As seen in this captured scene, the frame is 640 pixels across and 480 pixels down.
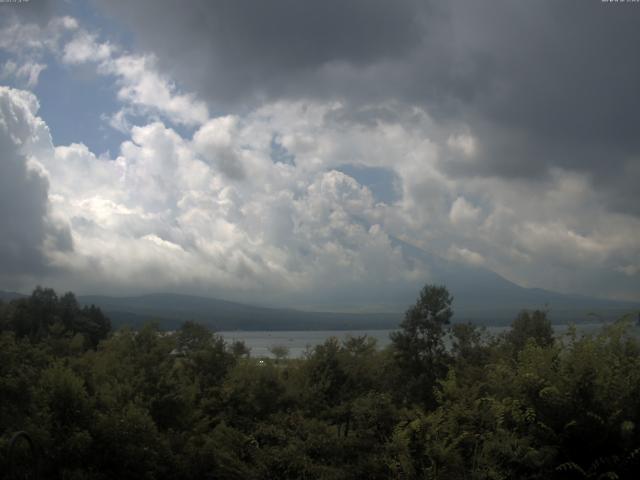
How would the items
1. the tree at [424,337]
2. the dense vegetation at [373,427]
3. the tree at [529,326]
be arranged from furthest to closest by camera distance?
the tree at [529,326]
the tree at [424,337]
the dense vegetation at [373,427]

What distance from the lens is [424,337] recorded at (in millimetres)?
34000

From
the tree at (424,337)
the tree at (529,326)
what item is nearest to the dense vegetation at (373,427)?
the tree at (424,337)

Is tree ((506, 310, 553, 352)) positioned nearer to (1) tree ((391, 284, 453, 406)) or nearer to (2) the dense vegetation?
(1) tree ((391, 284, 453, 406))

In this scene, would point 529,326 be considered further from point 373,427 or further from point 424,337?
point 373,427

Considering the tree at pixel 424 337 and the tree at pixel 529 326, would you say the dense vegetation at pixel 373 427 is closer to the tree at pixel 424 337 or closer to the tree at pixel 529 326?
the tree at pixel 424 337

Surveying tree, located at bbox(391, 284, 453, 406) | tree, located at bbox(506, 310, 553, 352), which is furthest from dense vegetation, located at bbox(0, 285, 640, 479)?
tree, located at bbox(506, 310, 553, 352)

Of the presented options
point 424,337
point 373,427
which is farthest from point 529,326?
point 373,427

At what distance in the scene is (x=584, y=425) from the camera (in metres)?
8.66

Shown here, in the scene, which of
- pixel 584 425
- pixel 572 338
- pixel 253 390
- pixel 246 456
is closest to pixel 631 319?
pixel 572 338

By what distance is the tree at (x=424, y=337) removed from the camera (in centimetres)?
3284

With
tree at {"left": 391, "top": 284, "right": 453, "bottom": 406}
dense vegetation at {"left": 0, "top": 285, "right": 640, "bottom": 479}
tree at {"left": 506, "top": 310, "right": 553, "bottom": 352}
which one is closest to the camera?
dense vegetation at {"left": 0, "top": 285, "right": 640, "bottom": 479}

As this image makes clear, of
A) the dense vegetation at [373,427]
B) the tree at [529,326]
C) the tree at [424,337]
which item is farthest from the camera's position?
the tree at [529,326]

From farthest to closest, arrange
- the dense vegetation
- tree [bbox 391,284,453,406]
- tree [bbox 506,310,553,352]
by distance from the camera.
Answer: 1. tree [bbox 506,310,553,352]
2. tree [bbox 391,284,453,406]
3. the dense vegetation

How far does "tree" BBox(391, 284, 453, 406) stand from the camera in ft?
108
